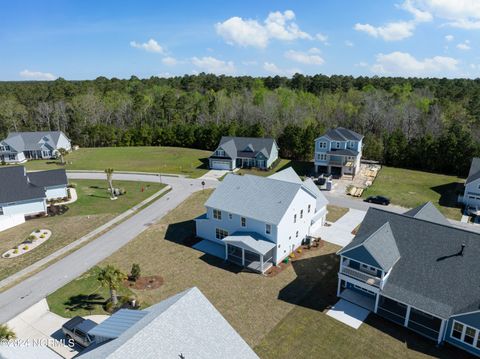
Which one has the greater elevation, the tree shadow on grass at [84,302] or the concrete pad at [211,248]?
the concrete pad at [211,248]

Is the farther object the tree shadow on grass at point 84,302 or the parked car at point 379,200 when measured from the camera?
the parked car at point 379,200

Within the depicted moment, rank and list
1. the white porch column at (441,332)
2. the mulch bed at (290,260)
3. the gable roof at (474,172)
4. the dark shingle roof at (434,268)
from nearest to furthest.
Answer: the white porch column at (441,332) < the dark shingle roof at (434,268) < the mulch bed at (290,260) < the gable roof at (474,172)

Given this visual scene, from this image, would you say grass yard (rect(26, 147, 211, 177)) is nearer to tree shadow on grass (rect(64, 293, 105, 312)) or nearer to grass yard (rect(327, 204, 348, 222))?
grass yard (rect(327, 204, 348, 222))

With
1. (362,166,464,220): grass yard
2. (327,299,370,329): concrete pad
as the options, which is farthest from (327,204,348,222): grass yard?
(327,299,370,329): concrete pad

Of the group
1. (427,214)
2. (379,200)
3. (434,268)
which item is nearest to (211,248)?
(434,268)

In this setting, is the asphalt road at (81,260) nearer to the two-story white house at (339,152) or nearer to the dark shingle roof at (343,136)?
the two-story white house at (339,152)

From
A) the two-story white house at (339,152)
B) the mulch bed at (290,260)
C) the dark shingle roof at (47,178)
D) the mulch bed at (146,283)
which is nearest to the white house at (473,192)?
the two-story white house at (339,152)

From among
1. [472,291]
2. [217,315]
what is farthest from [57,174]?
[472,291]

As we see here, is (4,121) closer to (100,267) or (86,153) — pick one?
(86,153)
